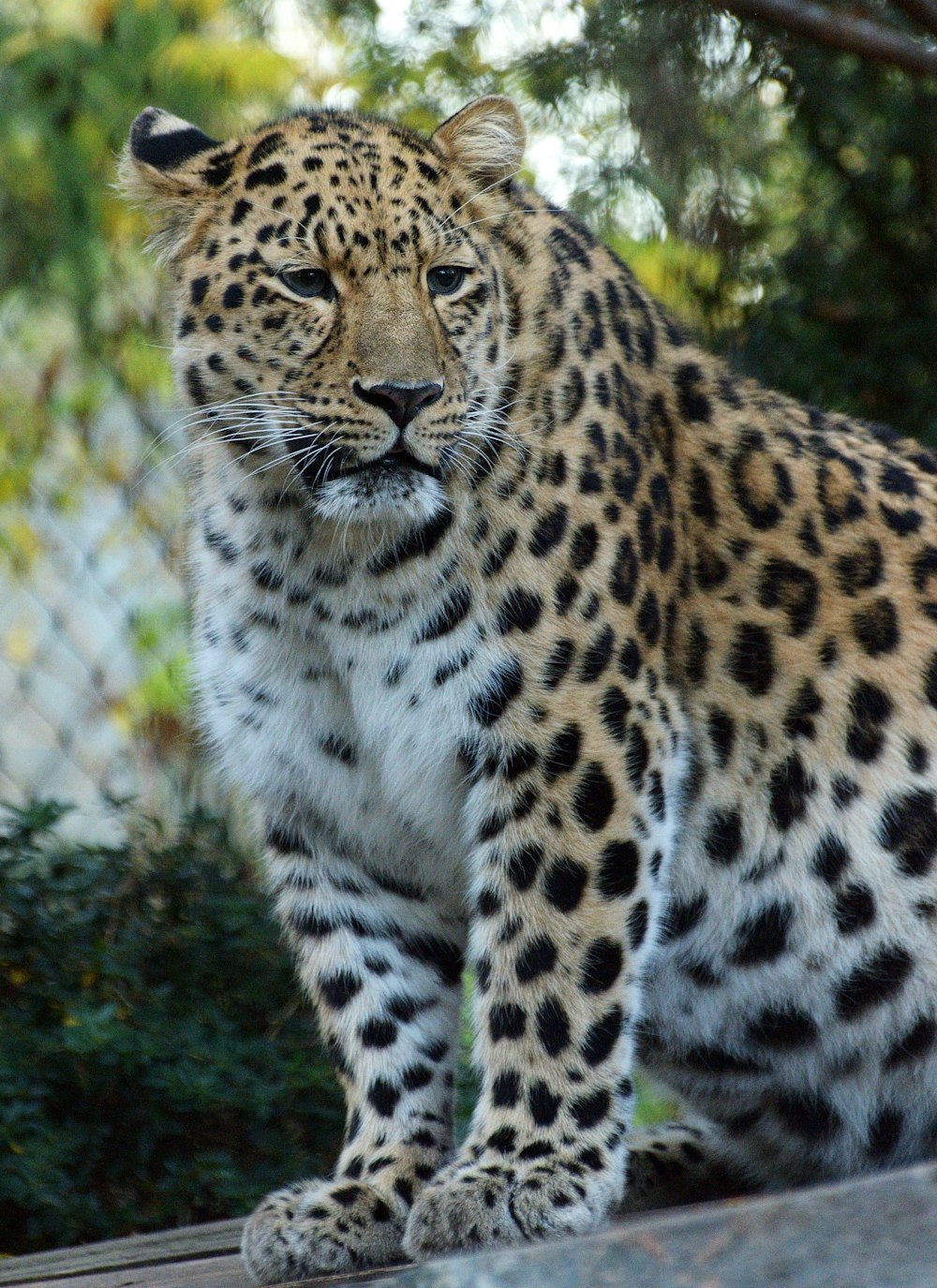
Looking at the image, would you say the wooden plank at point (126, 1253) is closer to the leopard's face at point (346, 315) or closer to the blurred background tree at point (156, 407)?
the blurred background tree at point (156, 407)

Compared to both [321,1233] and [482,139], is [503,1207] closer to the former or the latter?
[321,1233]

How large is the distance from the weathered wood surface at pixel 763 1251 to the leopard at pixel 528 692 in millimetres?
1321

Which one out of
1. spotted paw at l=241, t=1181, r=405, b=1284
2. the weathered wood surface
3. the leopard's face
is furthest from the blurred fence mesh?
the weathered wood surface

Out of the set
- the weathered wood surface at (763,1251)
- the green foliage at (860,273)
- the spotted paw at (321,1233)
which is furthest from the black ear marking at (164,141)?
the green foliage at (860,273)

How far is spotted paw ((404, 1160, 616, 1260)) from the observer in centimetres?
350

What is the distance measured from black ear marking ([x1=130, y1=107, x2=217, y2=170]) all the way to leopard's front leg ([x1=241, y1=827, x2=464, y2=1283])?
1.67 metres

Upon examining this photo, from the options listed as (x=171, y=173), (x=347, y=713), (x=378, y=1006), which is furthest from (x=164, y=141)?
(x=378, y=1006)

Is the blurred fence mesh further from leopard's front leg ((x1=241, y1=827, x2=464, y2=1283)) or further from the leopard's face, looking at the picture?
the leopard's face

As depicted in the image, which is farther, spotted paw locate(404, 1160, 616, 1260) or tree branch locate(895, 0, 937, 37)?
tree branch locate(895, 0, 937, 37)

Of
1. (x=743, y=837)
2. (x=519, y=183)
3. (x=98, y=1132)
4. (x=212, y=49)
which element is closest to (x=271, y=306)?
(x=519, y=183)

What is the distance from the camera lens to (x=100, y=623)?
6477 millimetres

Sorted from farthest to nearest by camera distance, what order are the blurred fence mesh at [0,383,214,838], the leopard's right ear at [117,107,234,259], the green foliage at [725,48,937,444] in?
the green foliage at [725,48,937,444] < the blurred fence mesh at [0,383,214,838] < the leopard's right ear at [117,107,234,259]

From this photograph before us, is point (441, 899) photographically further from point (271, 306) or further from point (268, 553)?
point (271, 306)

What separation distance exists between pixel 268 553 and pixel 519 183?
117 cm
